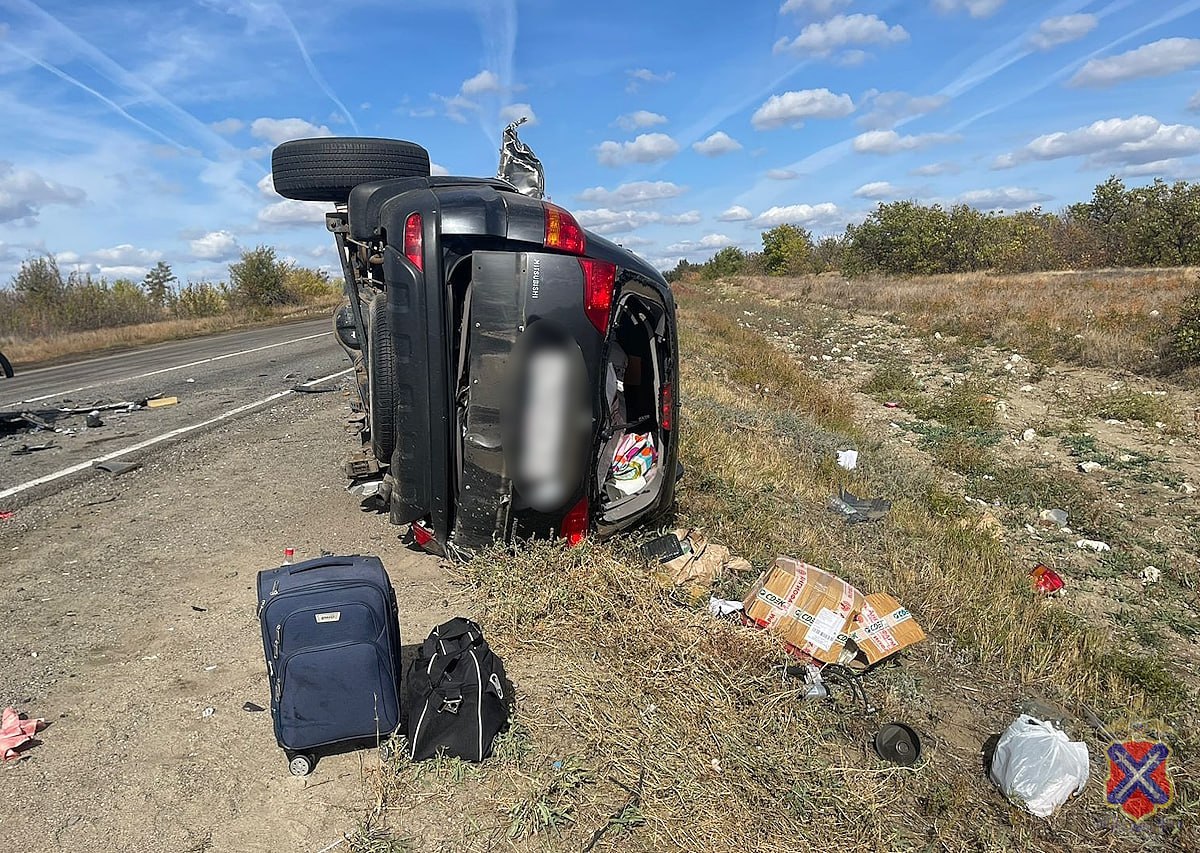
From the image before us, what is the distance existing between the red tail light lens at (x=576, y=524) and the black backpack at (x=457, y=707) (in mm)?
1123

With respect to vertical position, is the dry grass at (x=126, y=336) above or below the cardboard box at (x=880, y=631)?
above

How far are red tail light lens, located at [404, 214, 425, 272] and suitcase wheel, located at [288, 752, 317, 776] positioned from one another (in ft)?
6.86

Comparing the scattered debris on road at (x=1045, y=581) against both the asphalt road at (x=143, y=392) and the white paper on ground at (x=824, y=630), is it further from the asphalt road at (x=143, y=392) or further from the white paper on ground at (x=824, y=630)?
the asphalt road at (x=143, y=392)

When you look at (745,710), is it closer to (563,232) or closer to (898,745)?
(898,745)

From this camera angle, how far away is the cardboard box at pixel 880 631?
3570 mm

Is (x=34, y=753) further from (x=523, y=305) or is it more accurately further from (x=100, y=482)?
(x=100, y=482)

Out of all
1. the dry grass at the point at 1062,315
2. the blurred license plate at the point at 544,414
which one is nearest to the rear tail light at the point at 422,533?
the blurred license plate at the point at 544,414

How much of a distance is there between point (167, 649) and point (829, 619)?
3243mm

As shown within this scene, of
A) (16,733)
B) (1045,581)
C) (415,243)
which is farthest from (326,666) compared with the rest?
(1045,581)

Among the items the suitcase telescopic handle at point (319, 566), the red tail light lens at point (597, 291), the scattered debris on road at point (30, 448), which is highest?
the red tail light lens at point (597, 291)

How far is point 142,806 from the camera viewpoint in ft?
8.14

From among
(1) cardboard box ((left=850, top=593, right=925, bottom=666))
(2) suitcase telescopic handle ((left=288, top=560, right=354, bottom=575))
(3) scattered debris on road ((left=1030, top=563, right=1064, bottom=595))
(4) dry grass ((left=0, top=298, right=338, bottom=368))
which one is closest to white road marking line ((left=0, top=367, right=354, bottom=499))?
(2) suitcase telescopic handle ((left=288, top=560, right=354, bottom=575))

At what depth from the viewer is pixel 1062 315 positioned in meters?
15.8

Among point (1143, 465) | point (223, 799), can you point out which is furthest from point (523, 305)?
point (1143, 465)
